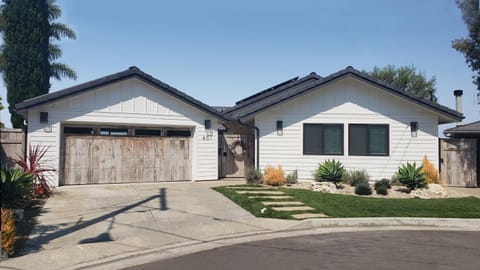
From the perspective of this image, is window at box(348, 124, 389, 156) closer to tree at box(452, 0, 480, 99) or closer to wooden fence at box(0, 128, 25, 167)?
tree at box(452, 0, 480, 99)

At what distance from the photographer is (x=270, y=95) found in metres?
22.4

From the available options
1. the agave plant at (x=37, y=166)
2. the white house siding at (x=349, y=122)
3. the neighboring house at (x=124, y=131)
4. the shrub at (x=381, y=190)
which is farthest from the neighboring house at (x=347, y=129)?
the agave plant at (x=37, y=166)

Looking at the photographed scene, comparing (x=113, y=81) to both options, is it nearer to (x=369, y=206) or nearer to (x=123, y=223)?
(x=123, y=223)

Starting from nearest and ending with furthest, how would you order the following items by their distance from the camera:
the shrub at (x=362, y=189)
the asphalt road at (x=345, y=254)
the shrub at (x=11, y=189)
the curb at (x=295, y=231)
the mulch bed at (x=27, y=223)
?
the asphalt road at (x=345, y=254)
the curb at (x=295, y=231)
the mulch bed at (x=27, y=223)
the shrub at (x=11, y=189)
the shrub at (x=362, y=189)

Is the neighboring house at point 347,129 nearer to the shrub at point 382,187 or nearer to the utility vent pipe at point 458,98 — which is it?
the shrub at point 382,187

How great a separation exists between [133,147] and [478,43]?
609 inches

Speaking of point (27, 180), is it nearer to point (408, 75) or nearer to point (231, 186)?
point (231, 186)

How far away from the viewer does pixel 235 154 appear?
60.4ft

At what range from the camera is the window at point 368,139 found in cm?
1720

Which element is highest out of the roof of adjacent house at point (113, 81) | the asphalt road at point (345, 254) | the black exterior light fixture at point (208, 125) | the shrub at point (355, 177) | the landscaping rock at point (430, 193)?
the roof of adjacent house at point (113, 81)

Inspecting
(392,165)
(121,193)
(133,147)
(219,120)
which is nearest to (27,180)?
(121,193)

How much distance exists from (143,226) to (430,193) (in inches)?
417

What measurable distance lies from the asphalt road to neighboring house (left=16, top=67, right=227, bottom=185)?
28.6ft

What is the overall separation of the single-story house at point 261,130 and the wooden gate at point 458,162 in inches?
26.2
